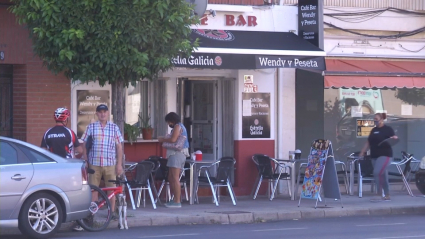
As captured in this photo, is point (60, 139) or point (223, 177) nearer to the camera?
point (60, 139)

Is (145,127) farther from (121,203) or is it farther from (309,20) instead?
(309,20)

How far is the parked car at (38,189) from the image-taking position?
9.58m

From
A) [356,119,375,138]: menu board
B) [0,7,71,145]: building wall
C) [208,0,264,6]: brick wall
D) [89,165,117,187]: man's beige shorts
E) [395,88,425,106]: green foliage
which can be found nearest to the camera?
[89,165,117,187]: man's beige shorts

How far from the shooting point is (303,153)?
16531mm

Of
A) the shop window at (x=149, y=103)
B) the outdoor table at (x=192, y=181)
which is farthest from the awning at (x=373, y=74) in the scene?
the shop window at (x=149, y=103)

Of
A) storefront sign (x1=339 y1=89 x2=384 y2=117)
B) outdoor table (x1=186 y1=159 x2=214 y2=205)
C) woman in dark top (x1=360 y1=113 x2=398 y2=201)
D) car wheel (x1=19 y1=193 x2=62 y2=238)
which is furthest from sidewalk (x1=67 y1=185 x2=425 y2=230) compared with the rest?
storefront sign (x1=339 y1=89 x2=384 y2=117)

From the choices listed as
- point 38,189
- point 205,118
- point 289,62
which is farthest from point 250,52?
point 38,189

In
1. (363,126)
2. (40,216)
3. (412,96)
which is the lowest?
(40,216)

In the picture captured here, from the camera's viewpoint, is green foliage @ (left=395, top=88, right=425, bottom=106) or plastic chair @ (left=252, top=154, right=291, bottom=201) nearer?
plastic chair @ (left=252, top=154, right=291, bottom=201)

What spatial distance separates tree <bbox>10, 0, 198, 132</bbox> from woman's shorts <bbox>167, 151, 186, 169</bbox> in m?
2.13

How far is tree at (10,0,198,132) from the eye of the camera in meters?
11.3

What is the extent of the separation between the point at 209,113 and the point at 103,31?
17.4ft

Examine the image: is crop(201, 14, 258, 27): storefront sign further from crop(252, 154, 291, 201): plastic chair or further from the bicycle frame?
the bicycle frame

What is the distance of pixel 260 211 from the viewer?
13.3 m
